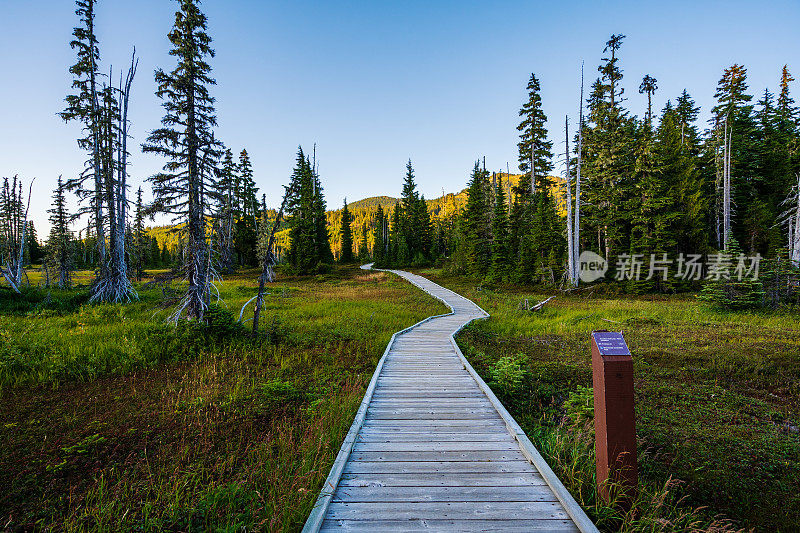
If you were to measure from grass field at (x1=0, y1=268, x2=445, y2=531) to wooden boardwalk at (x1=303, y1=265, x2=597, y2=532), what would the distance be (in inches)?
13.9

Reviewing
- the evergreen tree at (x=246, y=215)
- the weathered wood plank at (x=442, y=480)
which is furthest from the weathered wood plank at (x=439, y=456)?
the evergreen tree at (x=246, y=215)

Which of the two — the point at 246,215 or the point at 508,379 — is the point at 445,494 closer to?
the point at 508,379

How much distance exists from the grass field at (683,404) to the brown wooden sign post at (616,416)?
0.86 feet

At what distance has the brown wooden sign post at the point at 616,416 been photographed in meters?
2.74

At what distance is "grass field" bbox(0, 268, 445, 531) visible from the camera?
301cm

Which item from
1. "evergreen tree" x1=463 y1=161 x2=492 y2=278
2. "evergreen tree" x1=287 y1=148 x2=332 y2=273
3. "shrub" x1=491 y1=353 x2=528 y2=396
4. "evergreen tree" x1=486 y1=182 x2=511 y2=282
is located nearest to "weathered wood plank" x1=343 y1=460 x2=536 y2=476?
"shrub" x1=491 y1=353 x2=528 y2=396

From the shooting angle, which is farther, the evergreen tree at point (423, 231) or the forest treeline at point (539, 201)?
the evergreen tree at point (423, 231)

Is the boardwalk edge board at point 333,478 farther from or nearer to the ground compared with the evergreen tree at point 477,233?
nearer to the ground

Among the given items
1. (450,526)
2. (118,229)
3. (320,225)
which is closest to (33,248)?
(320,225)

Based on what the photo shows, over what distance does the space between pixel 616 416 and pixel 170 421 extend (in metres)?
6.07

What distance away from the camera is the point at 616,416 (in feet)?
9.13

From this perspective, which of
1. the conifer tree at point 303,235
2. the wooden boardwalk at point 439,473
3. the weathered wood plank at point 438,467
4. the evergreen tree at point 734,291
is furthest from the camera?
the conifer tree at point 303,235

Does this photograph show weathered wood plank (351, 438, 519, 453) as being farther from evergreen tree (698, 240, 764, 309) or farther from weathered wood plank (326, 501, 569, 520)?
evergreen tree (698, 240, 764, 309)

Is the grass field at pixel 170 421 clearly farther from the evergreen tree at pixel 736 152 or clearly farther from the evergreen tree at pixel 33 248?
the evergreen tree at pixel 33 248
